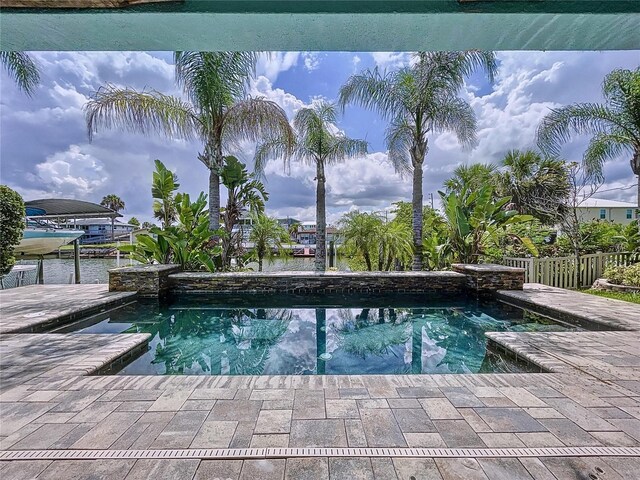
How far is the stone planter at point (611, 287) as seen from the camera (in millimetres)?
8375

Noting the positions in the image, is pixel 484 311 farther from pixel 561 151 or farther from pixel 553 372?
pixel 561 151

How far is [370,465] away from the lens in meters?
2.06

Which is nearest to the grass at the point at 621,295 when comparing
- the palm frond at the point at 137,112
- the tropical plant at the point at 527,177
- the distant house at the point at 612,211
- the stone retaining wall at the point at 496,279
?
the stone retaining wall at the point at 496,279

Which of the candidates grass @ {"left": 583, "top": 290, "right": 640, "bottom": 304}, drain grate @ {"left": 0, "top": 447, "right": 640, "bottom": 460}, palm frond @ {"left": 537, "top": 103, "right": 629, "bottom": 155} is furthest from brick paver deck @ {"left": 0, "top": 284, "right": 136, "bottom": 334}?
palm frond @ {"left": 537, "top": 103, "right": 629, "bottom": 155}

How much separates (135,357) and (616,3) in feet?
18.4

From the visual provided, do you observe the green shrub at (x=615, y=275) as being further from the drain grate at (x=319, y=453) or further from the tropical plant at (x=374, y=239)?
the drain grate at (x=319, y=453)

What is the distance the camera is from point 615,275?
9109 mm

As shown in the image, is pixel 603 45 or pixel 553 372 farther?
pixel 553 372

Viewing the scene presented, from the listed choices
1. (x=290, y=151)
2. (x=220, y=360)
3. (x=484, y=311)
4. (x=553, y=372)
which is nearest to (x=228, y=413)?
(x=220, y=360)

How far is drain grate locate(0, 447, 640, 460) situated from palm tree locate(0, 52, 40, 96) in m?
10.3

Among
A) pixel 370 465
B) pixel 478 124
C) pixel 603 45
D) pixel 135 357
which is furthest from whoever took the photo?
pixel 478 124

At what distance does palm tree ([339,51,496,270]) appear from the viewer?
32.9 feet

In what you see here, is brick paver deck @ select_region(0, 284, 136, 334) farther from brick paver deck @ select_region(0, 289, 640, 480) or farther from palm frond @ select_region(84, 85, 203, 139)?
palm frond @ select_region(84, 85, 203, 139)

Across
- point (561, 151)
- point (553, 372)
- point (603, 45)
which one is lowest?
point (553, 372)
